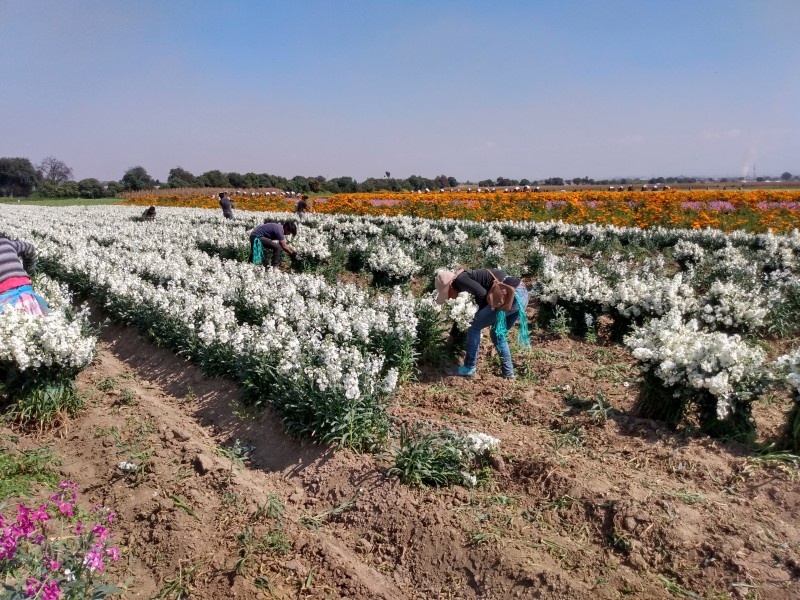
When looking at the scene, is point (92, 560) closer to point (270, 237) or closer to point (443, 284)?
point (443, 284)

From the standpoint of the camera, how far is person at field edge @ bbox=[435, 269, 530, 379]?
5980 millimetres

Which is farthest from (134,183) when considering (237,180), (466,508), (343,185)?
(466,508)

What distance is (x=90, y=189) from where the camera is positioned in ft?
190

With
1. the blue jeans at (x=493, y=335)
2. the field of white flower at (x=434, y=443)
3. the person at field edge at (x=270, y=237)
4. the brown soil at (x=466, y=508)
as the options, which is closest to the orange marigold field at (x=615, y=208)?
the person at field edge at (x=270, y=237)

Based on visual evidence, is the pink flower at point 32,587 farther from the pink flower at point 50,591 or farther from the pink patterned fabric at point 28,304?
the pink patterned fabric at point 28,304

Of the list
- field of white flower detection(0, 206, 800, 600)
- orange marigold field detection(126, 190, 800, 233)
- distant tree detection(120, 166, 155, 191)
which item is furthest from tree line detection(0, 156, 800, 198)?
field of white flower detection(0, 206, 800, 600)

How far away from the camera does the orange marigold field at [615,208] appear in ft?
56.7

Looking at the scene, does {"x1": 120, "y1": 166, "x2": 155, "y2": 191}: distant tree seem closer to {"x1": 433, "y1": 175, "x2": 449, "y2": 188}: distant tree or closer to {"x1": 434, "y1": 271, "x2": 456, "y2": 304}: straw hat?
{"x1": 433, "y1": 175, "x2": 449, "y2": 188}: distant tree

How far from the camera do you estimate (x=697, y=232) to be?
1405 cm

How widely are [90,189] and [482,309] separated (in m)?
63.1

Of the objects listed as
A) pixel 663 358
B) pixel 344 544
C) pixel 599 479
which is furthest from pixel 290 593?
pixel 663 358

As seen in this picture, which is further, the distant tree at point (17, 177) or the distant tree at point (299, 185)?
the distant tree at point (17, 177)

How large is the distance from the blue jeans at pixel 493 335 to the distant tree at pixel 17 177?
309 feet

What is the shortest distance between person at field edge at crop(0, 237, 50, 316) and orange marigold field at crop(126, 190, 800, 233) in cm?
1511
